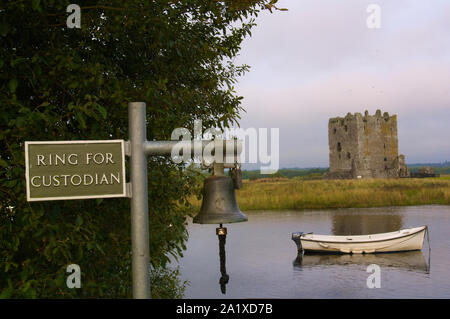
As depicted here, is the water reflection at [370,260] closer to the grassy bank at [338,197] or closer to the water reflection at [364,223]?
the water reflection at [364,223]

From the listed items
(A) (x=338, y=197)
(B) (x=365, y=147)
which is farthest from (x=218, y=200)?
(B) (x=365, y=147)

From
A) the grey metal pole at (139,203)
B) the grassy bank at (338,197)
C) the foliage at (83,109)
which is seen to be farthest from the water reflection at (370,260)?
the grey metal pole at (139,203)

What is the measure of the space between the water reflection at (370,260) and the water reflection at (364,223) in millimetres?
6657

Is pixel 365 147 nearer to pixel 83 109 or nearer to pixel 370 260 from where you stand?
pixel 370 260

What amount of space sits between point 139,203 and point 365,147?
89750 mm

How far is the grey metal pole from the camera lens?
4484 mm

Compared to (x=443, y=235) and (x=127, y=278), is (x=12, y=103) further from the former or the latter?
(x=443, y=235)

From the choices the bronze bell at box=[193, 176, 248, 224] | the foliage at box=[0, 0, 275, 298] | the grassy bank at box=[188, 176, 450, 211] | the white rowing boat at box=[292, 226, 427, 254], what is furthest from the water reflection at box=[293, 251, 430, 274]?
the bronze bell at box=[193, 176, 248, 224]

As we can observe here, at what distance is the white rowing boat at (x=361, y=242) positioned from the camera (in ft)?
99.2

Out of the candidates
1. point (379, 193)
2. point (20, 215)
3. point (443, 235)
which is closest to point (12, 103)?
point (20, 215)

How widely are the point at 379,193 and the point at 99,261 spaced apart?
177ft

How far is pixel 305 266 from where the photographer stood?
28.6 metres

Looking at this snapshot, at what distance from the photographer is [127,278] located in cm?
738

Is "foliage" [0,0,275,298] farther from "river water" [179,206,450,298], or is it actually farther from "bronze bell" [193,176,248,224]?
"river water" [179,206,450,298]
